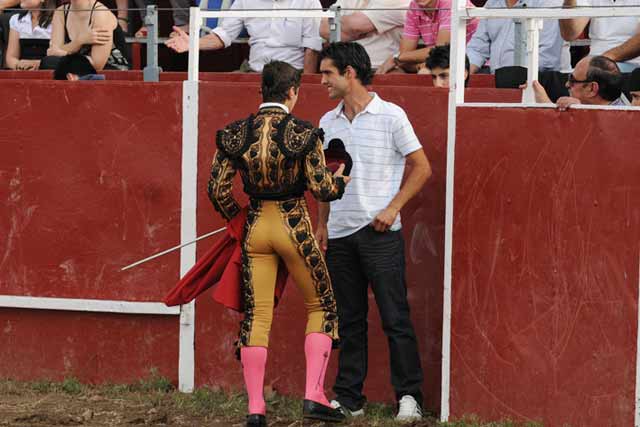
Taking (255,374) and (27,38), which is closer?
(255,374)

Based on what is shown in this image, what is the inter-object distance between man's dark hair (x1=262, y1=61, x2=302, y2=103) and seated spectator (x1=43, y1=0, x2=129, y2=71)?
2.73 metres

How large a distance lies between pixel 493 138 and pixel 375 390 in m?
1.56

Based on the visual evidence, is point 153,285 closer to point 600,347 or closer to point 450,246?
point 450,246

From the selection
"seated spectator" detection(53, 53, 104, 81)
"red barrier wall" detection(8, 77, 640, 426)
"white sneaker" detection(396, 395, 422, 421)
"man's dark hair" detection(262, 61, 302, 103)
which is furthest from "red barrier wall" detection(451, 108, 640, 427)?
"seated spectator" detection(53, 53, 104, 81)

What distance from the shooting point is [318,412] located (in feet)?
22.8

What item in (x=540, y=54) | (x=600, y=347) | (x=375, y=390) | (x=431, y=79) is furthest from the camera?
(x=540, y=54)

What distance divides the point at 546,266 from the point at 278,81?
157 cm

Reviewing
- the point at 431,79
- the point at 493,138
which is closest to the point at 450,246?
the point at 493,138

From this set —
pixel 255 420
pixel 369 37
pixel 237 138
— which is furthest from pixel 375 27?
pixel 255 420

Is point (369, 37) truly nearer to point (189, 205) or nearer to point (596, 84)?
point (189, 205)

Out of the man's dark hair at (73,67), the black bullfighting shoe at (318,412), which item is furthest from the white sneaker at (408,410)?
the man's dark hair at (73,67)

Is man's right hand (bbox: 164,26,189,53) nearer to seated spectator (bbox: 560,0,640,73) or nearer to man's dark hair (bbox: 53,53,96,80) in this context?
man's dark hair (bbox: 53,53,96,80)

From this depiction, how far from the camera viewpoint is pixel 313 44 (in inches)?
367

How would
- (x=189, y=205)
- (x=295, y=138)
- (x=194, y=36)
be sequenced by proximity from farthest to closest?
(x=189, y=205) → (x=194, y=36) → (x=295, y=138)
